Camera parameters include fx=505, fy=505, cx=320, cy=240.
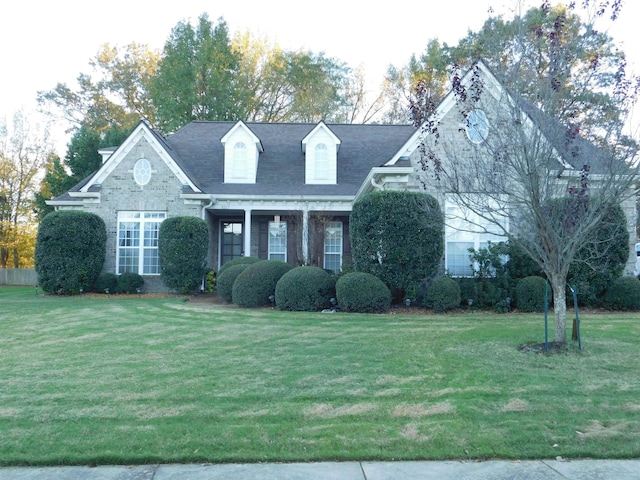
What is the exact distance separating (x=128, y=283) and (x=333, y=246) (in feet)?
24.7

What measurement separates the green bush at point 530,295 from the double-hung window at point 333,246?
8572 millimetres

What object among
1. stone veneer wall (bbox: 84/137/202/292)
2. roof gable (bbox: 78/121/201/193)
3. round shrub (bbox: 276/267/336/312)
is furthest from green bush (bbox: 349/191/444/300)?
stone veneer wall (bbox: 84/137/202/292)

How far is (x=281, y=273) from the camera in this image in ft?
43.4

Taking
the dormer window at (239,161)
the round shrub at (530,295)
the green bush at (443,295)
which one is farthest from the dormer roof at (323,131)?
the round shrub at (530,295)

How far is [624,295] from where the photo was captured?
12086 mm

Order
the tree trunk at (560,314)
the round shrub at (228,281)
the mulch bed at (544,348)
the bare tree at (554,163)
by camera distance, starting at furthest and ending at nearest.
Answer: the round shrub at (228,281) < the tree trunk at (560,314) < the mulch bed at (544,348) < the bare tree at (554,163)

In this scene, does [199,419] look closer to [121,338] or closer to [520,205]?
[121,338]

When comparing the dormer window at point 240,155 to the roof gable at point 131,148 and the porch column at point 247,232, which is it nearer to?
the porch column at point 247,232

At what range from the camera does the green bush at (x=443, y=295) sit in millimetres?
11680

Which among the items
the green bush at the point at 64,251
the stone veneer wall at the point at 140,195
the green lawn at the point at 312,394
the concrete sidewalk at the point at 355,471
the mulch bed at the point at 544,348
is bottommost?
the concrete sidewalk at the point at 355,471

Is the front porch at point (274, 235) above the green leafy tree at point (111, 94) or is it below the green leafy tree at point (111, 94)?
below

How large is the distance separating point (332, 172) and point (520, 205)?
40.1 feet

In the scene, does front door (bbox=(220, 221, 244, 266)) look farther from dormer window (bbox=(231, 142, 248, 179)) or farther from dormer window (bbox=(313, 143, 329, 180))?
dormer window (bbox=(313, 143, 329, 180))

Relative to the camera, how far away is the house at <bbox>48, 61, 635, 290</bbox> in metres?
17.4
